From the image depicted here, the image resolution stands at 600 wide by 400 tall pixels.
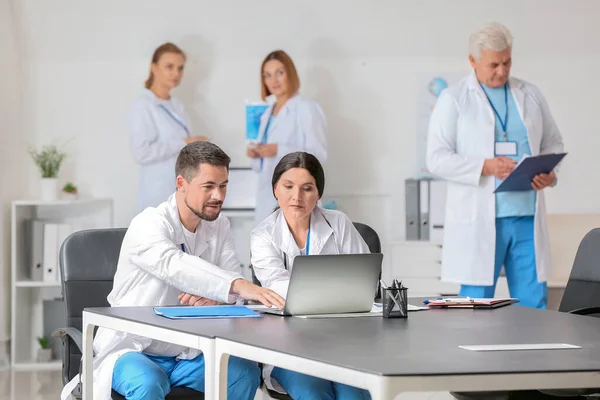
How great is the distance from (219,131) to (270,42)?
667mm

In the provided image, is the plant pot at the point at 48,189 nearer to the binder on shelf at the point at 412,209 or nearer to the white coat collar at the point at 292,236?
the binder on shelf at the point at 412,209

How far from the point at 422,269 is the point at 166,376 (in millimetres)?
3310

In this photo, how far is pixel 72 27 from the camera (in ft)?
20.6

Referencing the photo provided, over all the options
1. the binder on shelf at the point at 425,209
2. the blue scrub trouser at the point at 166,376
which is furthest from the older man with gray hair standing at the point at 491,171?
the blue scrub trouser at the point at 166,376

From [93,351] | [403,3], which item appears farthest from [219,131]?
[93,351]

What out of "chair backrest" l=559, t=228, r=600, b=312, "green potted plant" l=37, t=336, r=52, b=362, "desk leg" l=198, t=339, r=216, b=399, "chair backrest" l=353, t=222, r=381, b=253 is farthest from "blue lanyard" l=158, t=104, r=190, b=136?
"desk leg" l=198, t=339, r=216, b=399

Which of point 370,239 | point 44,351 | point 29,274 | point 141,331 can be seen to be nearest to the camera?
point 141,331

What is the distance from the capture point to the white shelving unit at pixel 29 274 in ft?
19.4

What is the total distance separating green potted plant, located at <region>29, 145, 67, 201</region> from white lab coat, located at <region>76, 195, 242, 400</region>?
298 centimetres

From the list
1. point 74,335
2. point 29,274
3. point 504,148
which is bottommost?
point 29,274

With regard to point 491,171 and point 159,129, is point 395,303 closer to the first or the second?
point 491,171

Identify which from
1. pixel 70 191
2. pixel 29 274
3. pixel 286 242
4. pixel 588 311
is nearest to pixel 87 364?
pixel 286 242

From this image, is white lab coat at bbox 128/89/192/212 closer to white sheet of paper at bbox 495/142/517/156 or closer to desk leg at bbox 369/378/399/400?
white sheet of paper at bbox 495/142/517/156

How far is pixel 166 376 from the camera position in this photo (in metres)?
2.86
